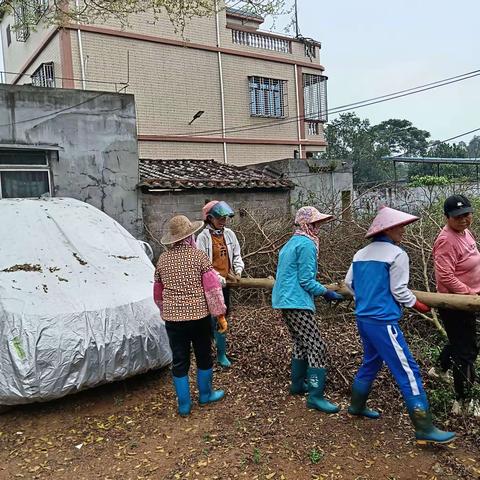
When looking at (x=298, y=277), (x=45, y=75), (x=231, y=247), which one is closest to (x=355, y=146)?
(x=45, y=75)

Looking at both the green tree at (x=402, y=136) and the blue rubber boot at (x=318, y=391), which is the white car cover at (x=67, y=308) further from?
the green tree at (x=402, y=136)

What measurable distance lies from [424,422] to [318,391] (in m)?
0.94

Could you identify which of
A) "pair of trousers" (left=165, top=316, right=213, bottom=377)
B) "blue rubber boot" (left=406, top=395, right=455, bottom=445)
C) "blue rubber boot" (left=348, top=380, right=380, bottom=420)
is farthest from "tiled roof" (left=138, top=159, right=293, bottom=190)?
"blue rubber boot" (left=406, top=395, right=455, bottom=445)

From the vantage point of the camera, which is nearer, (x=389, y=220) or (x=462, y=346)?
(x=389, y=220)

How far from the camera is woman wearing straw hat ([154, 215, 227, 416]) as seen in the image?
148 inches

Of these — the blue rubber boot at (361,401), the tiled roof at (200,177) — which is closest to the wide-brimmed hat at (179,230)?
the blue rubber boot at (361,401)

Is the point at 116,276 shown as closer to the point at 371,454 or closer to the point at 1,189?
the point at 371,454

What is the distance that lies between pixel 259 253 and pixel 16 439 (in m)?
4.60

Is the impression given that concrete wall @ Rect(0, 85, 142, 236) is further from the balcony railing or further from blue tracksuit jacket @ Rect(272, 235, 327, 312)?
the balcony railing

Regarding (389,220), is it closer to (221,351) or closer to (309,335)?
(309,335)

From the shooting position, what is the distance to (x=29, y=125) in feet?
27.6

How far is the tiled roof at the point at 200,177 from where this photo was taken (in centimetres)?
993

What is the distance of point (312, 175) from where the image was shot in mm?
13031

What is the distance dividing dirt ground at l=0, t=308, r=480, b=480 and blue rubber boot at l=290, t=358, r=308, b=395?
8 cm
